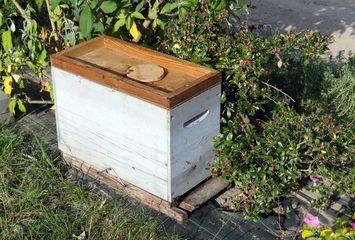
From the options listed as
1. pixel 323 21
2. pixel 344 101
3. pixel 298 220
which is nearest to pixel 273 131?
pixel 298 220

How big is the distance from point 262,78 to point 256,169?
0.98 metres

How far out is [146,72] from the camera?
361 cm

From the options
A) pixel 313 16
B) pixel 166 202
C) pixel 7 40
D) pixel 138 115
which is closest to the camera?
pixel 138 115

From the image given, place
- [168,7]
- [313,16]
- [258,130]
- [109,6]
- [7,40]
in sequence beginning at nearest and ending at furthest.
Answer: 1. [109,6]
2. [168,7]
3. [258,130]
4. [7,40]
5. [313,16]

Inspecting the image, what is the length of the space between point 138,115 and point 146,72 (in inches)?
11.7

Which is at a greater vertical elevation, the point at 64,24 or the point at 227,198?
the point at 64,24

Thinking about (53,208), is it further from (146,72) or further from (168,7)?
(168,7)

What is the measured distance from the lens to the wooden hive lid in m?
3.33

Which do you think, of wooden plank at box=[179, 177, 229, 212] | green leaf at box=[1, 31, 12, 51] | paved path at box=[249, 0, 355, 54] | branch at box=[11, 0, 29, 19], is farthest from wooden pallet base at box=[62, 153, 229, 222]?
paved path at box=[249, 0, 355, 54]

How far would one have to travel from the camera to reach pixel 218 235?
339 cm

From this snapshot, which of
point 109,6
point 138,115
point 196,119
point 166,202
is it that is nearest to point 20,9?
point 109,6

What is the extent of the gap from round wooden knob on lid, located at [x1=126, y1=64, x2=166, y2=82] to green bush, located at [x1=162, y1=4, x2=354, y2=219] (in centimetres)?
23

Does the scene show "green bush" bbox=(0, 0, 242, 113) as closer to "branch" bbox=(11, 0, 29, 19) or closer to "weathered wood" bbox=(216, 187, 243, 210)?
"branch" bbox=(11, 0, 29, 19)

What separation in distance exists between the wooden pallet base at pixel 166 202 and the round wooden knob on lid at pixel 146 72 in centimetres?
63
